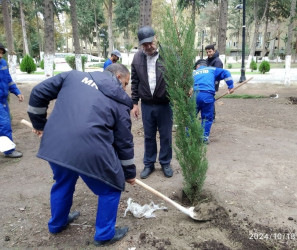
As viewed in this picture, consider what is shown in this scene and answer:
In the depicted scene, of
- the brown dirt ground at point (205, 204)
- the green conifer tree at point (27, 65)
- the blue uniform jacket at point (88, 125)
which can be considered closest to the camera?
the blue uniform jacket at point (88, 125)

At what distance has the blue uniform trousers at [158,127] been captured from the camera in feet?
12.8

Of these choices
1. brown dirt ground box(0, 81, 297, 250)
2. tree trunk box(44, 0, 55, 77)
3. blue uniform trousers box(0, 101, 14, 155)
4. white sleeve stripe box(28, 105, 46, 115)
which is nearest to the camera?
white sleeve stripe box(28, 105, 46, 115)

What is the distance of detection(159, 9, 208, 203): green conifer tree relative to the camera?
2834 mm

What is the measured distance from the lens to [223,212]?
3.07 metres

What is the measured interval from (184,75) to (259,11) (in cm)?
3979

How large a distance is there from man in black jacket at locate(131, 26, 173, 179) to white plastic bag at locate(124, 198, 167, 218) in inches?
33.7

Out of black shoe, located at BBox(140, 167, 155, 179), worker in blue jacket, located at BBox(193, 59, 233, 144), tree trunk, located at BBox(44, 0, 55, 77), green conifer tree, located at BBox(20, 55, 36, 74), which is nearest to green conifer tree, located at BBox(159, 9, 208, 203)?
black shoe, located at BBox(140, 167, 155, 179)

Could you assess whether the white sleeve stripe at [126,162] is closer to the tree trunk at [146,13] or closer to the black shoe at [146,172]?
the black shoe at [146,172]

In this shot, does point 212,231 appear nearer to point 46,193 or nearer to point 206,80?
point 46,193

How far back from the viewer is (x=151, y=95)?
12.5 ft

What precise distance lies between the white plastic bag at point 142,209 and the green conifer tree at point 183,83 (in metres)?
0.59

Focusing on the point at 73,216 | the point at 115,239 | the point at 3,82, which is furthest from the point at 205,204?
the point at 3,82

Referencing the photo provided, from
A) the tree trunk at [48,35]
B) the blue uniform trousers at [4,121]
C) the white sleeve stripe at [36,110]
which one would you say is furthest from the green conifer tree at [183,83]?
the tree trunk at [48,35]
